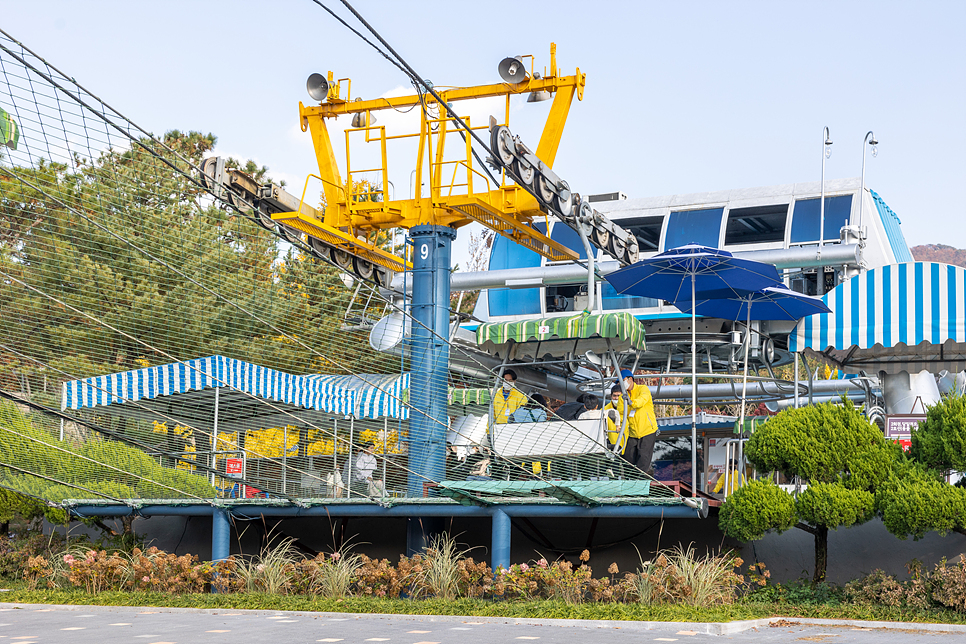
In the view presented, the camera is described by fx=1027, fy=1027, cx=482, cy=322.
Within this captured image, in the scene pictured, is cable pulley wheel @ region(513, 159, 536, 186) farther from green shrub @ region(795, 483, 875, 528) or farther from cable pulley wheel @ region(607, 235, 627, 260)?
green shrub @ region(795, 483, 875, 528)

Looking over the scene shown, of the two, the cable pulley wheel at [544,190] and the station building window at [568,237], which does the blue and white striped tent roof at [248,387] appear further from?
the station building window at [568,237]

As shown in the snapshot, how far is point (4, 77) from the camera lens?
681cm

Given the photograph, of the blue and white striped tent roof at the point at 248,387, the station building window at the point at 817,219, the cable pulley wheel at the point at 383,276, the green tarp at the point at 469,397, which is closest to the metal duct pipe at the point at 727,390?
the station building window at the point at 817,219

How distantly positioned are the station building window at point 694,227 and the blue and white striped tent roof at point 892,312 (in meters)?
4.21

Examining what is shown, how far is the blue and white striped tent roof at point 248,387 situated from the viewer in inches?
447

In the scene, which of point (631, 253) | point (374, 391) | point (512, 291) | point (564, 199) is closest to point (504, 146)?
point (564, 199)

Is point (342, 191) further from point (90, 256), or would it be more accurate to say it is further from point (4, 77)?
point (4, 77)

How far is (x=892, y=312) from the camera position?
11359 millimetres

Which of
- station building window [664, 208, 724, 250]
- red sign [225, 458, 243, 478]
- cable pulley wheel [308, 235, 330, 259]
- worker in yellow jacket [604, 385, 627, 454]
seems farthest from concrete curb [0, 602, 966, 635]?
station building window [664, 208, 724, 250]

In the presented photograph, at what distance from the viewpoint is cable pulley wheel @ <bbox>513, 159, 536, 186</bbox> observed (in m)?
10.9

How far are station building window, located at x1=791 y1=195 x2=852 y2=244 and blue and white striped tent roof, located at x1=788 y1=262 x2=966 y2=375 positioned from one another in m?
3.40

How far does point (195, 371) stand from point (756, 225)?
924 centimetres

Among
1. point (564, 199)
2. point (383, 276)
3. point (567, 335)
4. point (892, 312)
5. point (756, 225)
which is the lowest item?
point (567, 335)

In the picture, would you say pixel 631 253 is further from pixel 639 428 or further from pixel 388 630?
pixel 388 630
